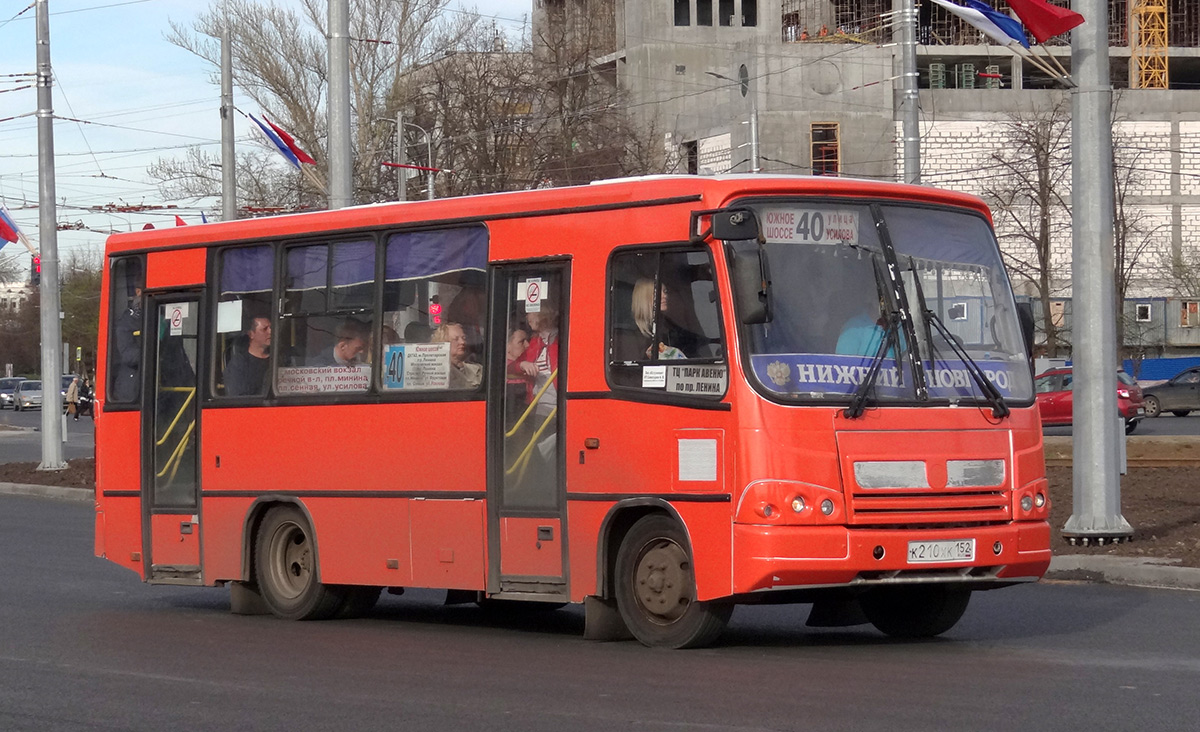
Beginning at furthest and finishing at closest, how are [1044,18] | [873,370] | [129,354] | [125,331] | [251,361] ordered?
[1044,18] < [125,331] < [129,354] < [251,361] < [873,370]

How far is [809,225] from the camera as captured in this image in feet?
33.9

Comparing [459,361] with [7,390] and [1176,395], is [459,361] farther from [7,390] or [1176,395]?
[7,390]

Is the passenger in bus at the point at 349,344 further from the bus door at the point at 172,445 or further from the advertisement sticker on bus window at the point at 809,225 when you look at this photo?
the advertisement sticker on bus window at the point at 809,225

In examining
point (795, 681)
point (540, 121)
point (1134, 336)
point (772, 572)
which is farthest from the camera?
point (1134, 336)

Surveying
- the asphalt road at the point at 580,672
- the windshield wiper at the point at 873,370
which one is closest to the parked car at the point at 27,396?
the asphalt road at the point at 580,672

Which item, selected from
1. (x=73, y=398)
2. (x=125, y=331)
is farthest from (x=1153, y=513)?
(x=73, y=398)

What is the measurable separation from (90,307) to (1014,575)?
10739 centimetres

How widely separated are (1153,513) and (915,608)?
24.3ft

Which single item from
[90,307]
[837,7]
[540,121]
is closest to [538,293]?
[540,121]

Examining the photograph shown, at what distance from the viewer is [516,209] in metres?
11.5

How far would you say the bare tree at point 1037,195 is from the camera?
178 feet

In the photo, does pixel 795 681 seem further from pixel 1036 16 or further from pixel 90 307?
pixel 90 307

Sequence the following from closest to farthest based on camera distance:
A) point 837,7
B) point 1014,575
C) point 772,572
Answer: point 772,572 → point 1014,575 → point 837,7

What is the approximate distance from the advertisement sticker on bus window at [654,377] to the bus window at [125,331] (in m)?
5.47
